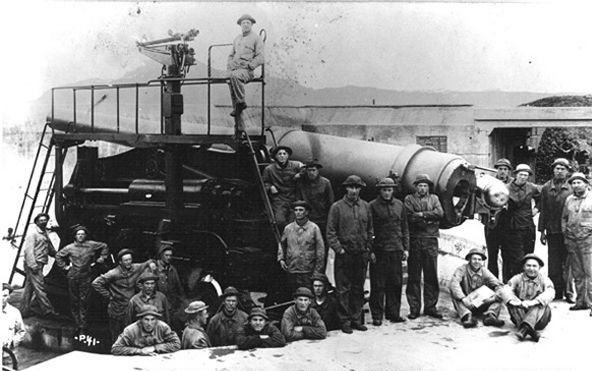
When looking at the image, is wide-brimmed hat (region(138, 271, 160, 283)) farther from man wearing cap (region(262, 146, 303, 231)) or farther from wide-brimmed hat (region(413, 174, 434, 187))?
wide-brimmed hat (region(413, 174, 434, 187))

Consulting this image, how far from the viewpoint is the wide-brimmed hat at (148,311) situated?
6.11m

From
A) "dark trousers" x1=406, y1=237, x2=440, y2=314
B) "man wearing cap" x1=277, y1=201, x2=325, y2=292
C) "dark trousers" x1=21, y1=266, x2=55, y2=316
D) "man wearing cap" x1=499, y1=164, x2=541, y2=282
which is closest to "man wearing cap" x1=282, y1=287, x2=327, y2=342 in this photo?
"man wearing cap" x1=277, y1=201, x2=325, y2=292

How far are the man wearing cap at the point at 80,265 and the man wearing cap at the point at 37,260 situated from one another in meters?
0.33

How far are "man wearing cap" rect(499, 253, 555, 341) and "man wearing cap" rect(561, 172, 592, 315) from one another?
904 mm

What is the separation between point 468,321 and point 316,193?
2277 millimetres

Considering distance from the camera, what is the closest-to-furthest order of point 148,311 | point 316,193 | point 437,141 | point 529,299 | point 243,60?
point 148,311 → point 529,299 → point 316,193 → point 243,60 → point 437,141

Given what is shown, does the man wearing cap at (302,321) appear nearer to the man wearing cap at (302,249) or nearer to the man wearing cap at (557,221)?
the man wearing cap at (302,249)

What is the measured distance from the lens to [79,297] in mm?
7883

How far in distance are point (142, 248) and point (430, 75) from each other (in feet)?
16.2

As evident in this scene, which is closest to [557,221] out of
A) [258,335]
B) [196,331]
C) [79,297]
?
[258,335]

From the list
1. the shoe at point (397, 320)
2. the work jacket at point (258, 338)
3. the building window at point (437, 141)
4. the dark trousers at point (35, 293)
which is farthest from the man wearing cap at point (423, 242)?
the building window at point (437, 141)

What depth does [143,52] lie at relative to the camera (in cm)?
812

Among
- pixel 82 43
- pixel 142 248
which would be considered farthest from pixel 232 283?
pixel 82 43

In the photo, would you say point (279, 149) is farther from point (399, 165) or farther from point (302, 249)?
point (399, 165)
